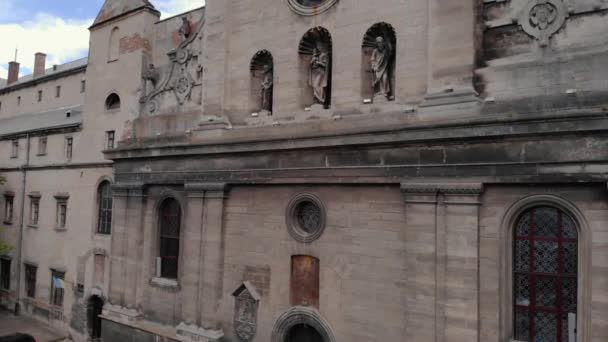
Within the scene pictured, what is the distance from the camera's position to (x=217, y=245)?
14.4 m

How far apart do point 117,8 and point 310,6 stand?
1010cm

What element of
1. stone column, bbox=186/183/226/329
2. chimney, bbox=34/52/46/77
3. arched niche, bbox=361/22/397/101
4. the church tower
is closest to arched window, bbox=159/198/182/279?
stone column, bbox=186/183/226/329

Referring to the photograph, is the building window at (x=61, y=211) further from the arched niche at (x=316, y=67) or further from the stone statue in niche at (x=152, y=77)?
the arched niche at (x=316, y=67)

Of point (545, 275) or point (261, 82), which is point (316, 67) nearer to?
point (261, 82)

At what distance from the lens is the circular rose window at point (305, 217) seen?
12.6 m

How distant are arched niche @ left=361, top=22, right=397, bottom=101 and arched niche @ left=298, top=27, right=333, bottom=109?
3.93 feet

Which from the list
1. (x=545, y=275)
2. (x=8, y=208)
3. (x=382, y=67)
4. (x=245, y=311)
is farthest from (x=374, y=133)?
(x=8, y=208)

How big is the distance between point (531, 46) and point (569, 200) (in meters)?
3.35

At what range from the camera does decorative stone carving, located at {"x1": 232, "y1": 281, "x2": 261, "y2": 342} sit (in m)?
13.5

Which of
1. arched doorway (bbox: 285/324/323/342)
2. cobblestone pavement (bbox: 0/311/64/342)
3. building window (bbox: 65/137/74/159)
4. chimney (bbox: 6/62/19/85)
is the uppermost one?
chimney (bbox: 6/62/19/85)

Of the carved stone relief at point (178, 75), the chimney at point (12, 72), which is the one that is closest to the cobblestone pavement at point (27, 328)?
the carved stone relief at point (178, 75)

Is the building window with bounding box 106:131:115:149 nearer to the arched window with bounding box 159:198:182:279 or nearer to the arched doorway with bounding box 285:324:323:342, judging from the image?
the arched window with bounding box 159:198:182:279

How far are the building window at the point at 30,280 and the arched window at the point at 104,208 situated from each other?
6.59 metres

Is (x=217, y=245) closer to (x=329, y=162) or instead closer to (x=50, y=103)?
(x=329, y=162)
